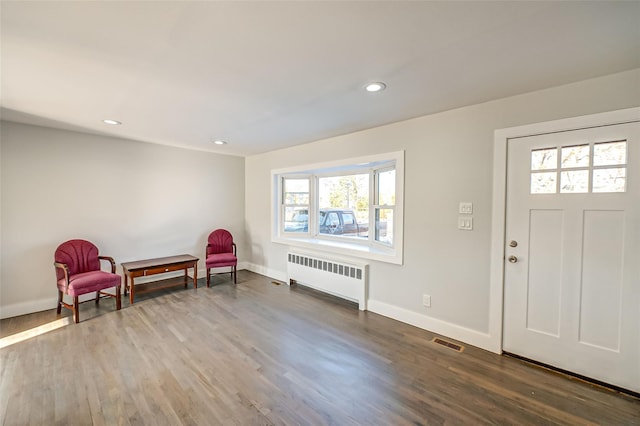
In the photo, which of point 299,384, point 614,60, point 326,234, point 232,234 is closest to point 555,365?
point 299,384

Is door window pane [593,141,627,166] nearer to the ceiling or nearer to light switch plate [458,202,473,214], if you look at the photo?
the ceiling

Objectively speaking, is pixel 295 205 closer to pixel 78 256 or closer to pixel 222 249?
pixel 222 249

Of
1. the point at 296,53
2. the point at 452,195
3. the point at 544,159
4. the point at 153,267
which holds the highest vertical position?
the point at 296,53

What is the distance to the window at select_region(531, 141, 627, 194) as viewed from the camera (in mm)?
2020

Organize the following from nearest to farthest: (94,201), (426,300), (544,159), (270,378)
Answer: (270,378), (544,159), (426,300), (94,201)

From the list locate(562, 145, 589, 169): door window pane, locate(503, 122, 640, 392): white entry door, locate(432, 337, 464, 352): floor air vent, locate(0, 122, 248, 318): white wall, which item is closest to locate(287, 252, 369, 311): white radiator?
locate(432, 337, 464, 352): floor air vent

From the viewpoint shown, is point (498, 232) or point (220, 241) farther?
point (220, 241)

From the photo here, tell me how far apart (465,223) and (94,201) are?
4.93 meters

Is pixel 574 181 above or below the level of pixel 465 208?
above

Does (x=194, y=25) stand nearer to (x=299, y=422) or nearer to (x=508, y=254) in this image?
(x=299, y=422)

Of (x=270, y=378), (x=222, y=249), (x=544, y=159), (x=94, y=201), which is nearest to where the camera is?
(x=270, y=378)

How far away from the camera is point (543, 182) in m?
2.32

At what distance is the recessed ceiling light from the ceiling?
0.06 meters

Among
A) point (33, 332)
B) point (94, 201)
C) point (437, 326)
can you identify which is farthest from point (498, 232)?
point (94, 201)
